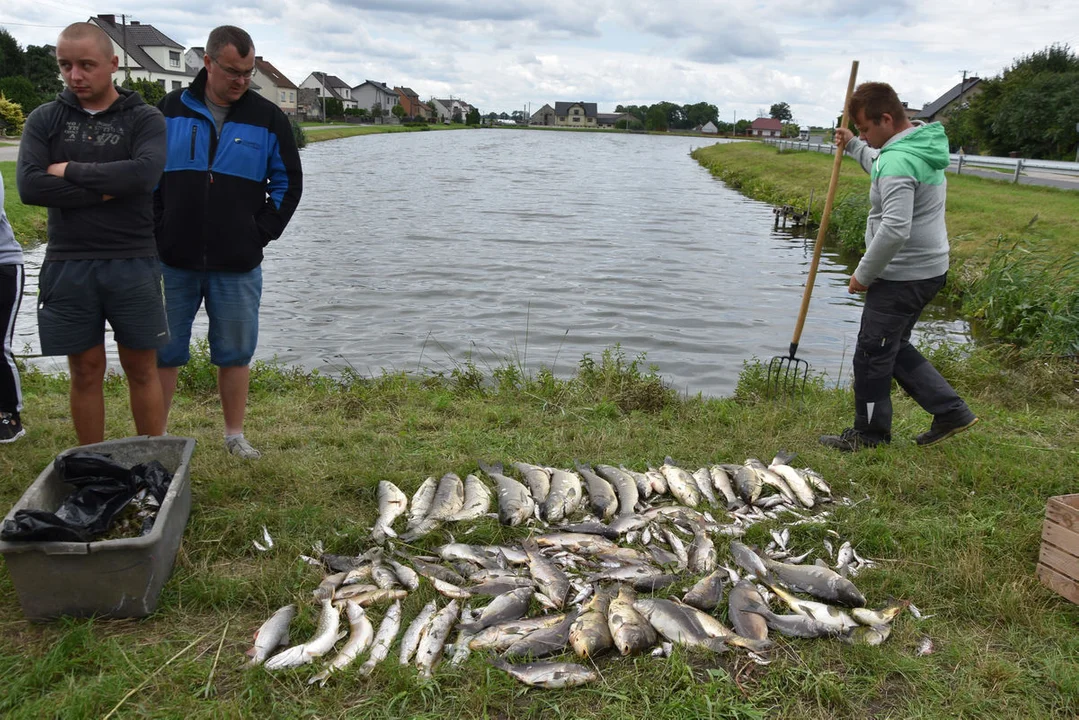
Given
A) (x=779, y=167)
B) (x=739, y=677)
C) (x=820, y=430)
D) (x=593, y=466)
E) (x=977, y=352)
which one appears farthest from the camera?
(x=779, y=167)

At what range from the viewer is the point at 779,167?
37.4m

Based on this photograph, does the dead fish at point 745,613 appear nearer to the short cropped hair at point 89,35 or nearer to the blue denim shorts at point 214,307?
the blue denim shorts at point 214,307

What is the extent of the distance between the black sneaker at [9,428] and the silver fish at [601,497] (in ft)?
12.4

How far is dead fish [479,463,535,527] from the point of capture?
14.5 feet

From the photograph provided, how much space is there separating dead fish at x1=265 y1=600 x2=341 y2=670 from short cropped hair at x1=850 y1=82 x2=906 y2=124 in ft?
14.1

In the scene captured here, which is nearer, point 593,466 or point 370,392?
point 593,466

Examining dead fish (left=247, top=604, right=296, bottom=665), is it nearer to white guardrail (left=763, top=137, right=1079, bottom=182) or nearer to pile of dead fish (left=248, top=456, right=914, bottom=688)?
pile of dead fish (left=248, top=456, right=914, bottom=688)

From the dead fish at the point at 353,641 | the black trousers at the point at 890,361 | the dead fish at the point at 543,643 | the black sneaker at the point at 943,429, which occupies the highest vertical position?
the black trousers at the point at 890,361

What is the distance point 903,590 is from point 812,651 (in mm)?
769

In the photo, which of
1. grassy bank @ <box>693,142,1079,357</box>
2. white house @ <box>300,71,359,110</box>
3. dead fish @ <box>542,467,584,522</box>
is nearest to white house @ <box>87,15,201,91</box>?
white house @ <box>300,71,359,110</box>

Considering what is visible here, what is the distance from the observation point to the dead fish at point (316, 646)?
3.19 metres

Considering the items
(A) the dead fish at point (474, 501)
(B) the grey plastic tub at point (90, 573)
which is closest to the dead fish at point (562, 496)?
(A) the dead fish at point (474, 501)

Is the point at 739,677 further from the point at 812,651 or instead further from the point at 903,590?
the point at 903,590

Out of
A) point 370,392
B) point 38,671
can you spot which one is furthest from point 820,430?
point 38,671
